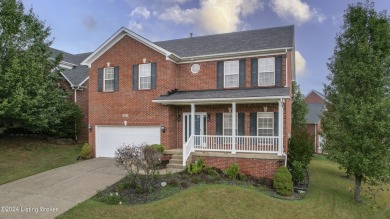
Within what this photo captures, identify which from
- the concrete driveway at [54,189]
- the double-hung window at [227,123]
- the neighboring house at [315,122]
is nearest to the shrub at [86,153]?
the concrete driveway at [54,189]

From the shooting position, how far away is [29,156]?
15430mm

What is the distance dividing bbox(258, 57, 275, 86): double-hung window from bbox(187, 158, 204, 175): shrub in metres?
5.66

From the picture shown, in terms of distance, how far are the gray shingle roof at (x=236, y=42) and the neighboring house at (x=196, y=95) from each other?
0.21 ft

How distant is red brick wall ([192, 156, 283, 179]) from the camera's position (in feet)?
39.1

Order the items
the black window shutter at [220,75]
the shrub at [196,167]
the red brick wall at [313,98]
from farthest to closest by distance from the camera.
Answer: the red brick wall at [313,98] → the black window shutter at [220,75] → the shrub at [196,167]

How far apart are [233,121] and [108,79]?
8.77 m

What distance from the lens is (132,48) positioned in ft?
51.6

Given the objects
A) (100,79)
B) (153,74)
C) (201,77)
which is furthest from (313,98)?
(100,79)

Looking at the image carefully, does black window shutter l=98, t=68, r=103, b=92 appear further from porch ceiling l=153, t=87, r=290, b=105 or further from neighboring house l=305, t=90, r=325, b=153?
neighboring house l=305, t=90, r=325, b=153

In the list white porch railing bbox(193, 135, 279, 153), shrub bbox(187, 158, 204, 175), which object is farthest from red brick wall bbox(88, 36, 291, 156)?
shrub bbox(187, 158, 204, 175)

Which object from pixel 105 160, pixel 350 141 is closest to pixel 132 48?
pixel 105 160

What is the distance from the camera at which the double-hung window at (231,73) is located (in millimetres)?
14945

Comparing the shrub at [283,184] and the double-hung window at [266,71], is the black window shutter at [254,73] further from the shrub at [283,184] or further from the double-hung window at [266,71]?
the shrub at [283,184]

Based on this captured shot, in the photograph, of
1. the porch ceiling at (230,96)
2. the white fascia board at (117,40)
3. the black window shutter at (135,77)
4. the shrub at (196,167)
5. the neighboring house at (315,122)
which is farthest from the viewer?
the neighboring house at (315,122)
